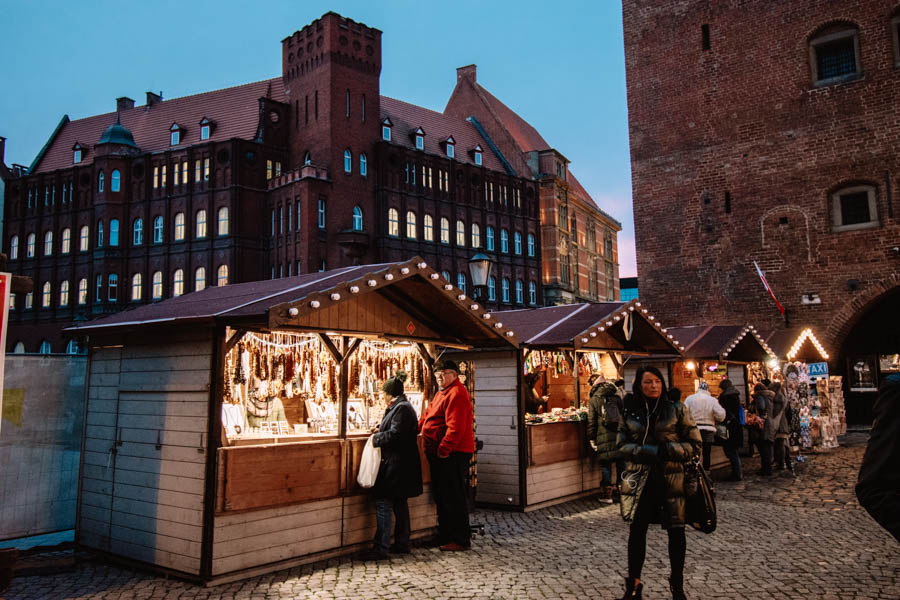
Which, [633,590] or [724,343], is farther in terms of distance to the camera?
[724,343]

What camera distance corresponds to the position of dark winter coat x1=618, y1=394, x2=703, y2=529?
5289 mm

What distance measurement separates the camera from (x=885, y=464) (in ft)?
8.00

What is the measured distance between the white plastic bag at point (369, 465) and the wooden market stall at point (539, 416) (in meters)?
2.49

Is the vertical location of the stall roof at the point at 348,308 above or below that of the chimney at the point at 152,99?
below

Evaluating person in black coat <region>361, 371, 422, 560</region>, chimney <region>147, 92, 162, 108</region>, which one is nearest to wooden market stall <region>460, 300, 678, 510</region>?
person in black coat <region>361, 371, 422, 560</region>

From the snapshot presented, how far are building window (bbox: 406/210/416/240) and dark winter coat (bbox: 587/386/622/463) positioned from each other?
1388 inches

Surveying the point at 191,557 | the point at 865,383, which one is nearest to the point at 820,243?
the point at 865,383

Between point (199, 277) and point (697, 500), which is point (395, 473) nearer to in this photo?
point (697, 500)

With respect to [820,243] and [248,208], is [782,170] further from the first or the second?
[248,208]

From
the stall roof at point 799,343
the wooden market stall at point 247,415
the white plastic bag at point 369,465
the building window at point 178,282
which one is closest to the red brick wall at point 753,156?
the stall roof at point 799,343

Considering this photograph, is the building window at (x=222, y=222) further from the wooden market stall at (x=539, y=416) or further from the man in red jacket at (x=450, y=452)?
the man in red jacket at (x=450, y=452)

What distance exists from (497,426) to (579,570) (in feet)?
12.6

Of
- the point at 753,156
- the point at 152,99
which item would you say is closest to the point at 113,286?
the point at 152,99

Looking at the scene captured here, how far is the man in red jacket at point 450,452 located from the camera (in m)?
7.74
